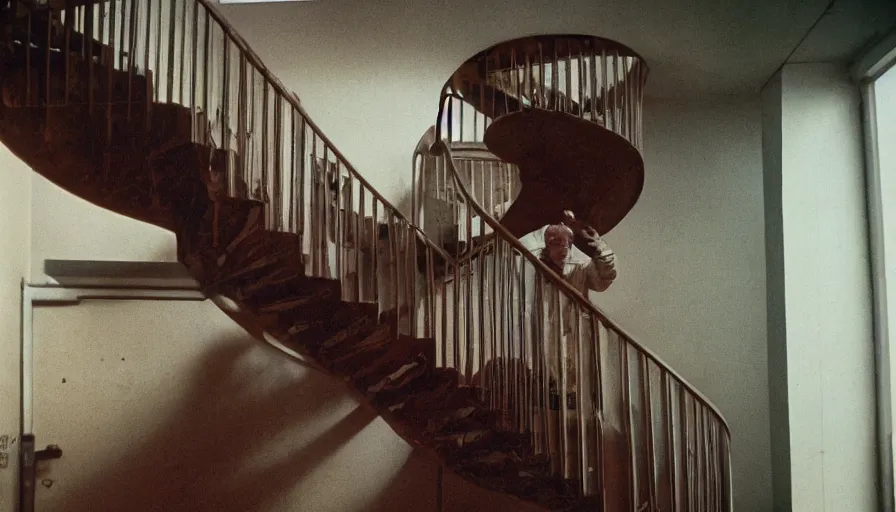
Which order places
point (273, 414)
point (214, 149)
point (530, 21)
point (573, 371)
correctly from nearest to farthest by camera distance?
point (214, 149)
point (573, 371)
point (530, 21)
point (273, 414)

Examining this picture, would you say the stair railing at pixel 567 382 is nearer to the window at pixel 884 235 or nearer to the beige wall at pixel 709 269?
the beige wall at pixel 709 269

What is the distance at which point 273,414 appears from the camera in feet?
15.5

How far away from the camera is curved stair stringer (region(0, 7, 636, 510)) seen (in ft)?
11.5

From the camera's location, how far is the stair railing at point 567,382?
359cm

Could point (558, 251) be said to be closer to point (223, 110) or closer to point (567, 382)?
point (567, 382)

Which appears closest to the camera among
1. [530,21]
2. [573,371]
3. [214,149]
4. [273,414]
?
[214,149]

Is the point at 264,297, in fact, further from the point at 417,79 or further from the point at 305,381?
the point at 417,79

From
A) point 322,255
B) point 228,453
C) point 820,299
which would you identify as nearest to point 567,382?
point 322,255

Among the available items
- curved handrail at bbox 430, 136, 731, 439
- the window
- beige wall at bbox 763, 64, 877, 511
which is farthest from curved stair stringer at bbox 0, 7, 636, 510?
the window

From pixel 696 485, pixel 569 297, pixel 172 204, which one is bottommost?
pixel 696 485

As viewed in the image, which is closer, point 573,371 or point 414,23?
point 573,371

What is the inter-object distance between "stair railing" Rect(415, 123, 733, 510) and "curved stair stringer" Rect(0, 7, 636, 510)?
0.08 meters

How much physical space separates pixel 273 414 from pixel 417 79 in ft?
5.82

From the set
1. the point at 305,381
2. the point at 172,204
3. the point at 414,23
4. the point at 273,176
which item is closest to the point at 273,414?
the point at 305,381
